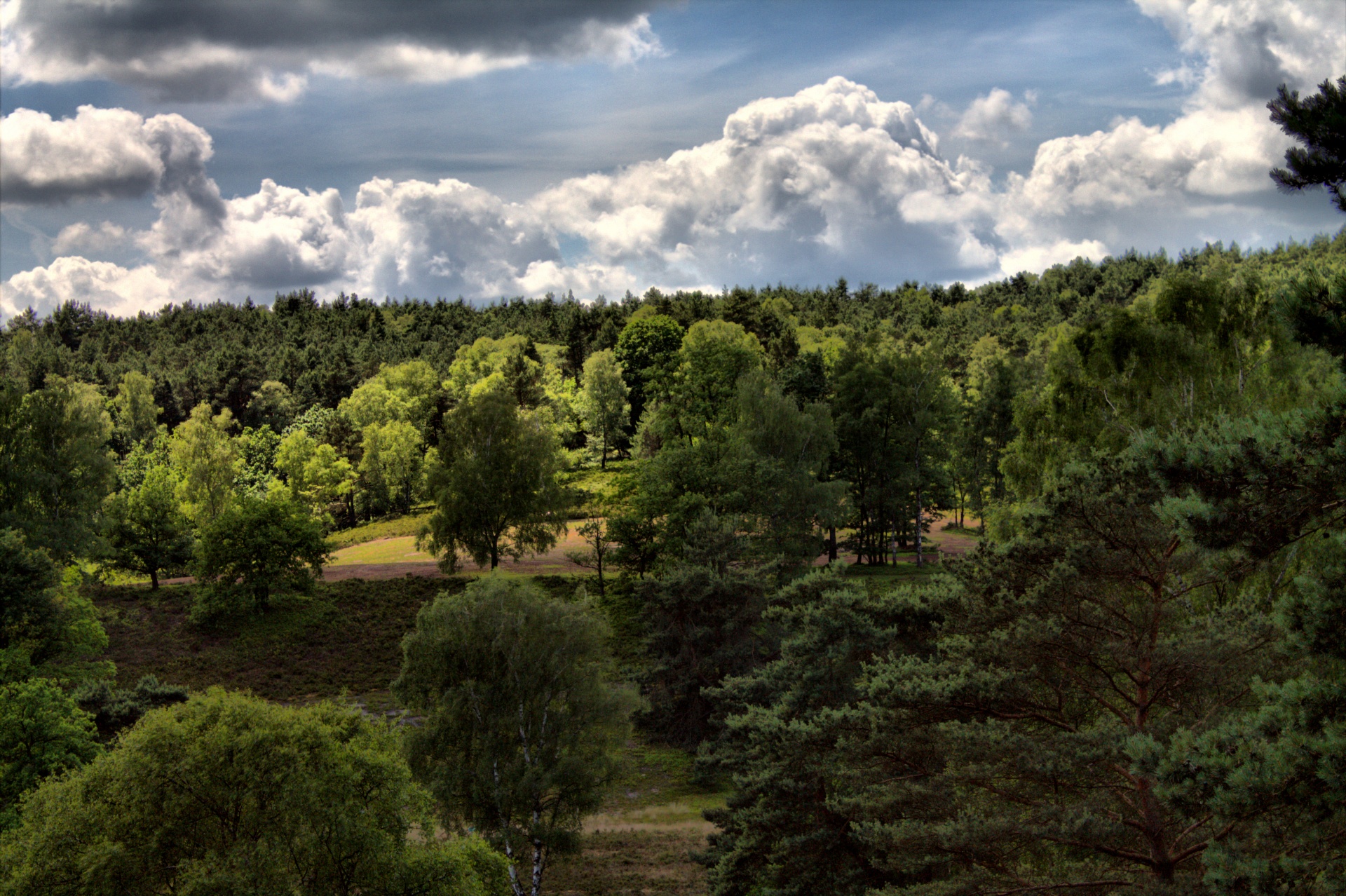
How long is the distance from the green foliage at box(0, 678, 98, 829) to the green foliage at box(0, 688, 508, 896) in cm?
473

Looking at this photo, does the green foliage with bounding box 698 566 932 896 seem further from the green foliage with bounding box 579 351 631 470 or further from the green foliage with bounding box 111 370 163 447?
the green foliage with bounding box 111 370 163 447

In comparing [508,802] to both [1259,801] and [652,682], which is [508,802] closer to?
[652,682]

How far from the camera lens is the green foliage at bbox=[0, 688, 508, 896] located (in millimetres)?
13406

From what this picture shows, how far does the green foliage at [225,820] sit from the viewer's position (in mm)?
13406

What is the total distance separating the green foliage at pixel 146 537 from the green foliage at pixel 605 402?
3640 centimetres

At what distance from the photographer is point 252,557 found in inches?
1575

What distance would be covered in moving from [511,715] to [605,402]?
55252 mm

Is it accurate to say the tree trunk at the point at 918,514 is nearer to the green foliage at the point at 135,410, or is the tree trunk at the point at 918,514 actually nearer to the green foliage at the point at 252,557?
the green foliage at the point at 252,557

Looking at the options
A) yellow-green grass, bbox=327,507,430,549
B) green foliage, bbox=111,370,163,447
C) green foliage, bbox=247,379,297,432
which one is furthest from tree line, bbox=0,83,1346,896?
green foliage, bbox=111,370,163,447

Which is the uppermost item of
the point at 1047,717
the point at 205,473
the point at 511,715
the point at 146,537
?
the point at 205,473

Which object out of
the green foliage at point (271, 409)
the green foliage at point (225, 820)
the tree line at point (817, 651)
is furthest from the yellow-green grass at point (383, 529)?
the green foliage at point (225, 820)

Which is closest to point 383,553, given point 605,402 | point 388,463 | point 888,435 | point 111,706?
point 388,463

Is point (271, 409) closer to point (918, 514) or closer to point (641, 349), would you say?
point (641, 349)

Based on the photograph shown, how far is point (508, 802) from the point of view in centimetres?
1988
